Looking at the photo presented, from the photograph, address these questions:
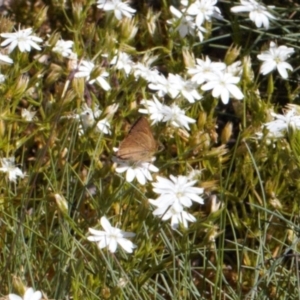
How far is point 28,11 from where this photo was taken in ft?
8.64

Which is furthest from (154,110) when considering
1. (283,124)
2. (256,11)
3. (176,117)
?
(256,11)

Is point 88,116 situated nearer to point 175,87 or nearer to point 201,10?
point 175,87

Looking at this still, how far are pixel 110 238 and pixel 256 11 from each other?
3.00 feet

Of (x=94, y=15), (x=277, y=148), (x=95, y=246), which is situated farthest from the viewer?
(x=94, y=15)

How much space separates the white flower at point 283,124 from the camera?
5.64 feet

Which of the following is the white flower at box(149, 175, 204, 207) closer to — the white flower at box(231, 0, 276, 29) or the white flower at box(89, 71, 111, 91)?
the white flower at box(89, 71, 111, 91)

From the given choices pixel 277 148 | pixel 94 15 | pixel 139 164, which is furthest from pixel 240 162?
pixel 94 15

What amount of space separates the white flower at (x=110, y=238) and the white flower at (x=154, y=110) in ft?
1.07

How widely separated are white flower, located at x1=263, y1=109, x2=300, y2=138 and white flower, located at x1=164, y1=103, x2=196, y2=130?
0.55ft

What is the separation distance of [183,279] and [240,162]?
374mm

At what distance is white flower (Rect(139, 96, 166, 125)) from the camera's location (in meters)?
1.85

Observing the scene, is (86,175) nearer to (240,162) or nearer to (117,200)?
(117,200)

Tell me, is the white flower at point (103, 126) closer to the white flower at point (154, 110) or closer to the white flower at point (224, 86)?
the white flower at point (154, 110)

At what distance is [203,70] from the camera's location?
199 centimetres
